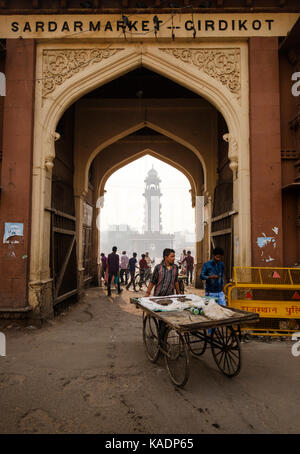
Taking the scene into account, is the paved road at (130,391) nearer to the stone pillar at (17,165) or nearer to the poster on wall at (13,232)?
the stone pillar at (17,165)

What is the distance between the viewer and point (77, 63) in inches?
247

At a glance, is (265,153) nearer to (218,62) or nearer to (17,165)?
(218,62)

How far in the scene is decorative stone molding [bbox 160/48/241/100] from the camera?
6.11 metres

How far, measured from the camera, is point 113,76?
21.1ft

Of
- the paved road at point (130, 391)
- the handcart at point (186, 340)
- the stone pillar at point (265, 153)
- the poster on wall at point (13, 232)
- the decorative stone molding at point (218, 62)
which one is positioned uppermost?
the decorative stone molding at point (218, 62)

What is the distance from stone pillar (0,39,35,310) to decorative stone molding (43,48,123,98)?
30 centimetres

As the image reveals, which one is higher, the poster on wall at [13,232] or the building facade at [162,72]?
the building facade at [162,72]

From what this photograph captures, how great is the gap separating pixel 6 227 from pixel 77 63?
12.6 feet

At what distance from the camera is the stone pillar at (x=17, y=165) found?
5664 mm

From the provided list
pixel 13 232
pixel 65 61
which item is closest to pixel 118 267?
pixel 13 232

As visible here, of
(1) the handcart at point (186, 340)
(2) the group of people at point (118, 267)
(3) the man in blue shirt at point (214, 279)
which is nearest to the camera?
(1) the handcart at point (186, 340)

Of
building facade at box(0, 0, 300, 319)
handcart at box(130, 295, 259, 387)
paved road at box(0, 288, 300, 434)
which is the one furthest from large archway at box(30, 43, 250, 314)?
handcart at box(130, 295, 259, 387)

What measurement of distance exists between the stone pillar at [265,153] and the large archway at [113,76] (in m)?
0.16

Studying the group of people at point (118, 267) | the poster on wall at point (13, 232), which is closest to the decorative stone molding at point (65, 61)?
the poster on wall at point (13, 232)
